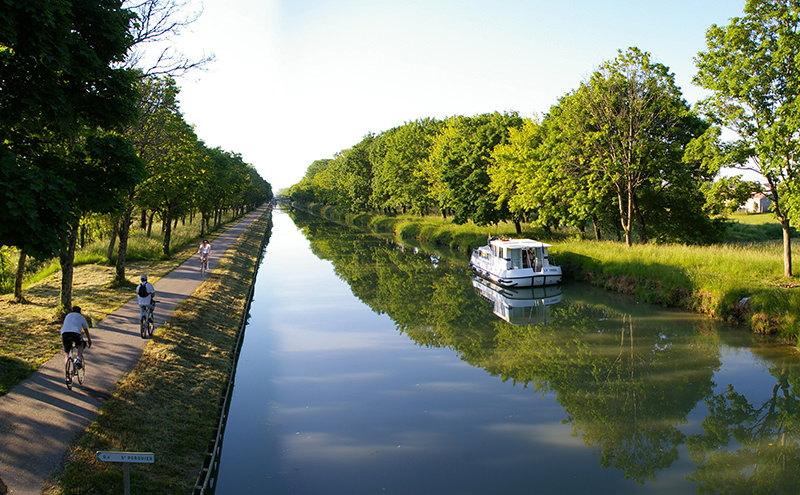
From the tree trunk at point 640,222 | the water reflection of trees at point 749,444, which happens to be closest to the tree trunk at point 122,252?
the water reflection of trees at point 749,444

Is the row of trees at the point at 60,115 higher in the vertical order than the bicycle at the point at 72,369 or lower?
higher

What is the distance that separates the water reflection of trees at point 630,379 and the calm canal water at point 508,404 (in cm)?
5

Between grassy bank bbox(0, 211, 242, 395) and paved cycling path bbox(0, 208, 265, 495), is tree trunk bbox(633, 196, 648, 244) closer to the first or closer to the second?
grassy bank bbox(0, 211, 242, 395)

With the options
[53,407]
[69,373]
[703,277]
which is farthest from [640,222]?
[53,407]

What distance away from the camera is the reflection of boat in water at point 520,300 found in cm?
2219

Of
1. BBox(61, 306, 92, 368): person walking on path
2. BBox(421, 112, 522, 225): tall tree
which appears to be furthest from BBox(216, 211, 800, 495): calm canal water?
BBox(421, 112, 522, 225): tall tree

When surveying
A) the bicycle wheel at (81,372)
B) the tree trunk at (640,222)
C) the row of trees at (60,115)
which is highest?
the row of trees at (60,115)

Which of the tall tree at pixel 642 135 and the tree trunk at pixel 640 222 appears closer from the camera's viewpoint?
the tall tree at pixel 642 135

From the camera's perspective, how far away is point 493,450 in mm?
10062

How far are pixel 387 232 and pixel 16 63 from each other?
211 feet

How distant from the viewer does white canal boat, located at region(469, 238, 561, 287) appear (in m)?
28.5

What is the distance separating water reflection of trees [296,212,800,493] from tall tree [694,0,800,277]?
598 cm

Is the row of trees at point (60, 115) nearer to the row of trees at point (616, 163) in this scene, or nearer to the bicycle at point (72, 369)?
the bicycle at point (72, 369)

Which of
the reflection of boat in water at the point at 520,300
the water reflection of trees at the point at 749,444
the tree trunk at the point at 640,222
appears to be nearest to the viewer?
the water reflection of trees at the point at 749,444
